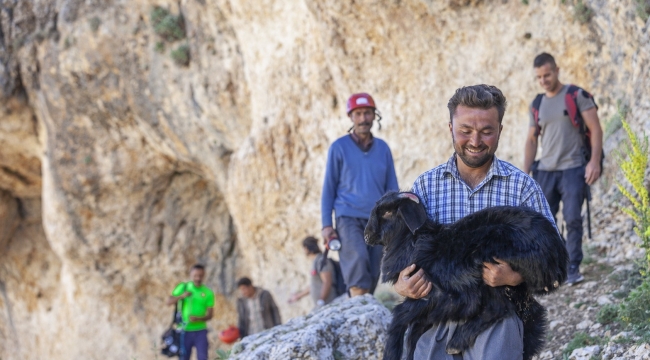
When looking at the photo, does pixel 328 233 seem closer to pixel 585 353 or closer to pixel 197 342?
pixel 585 353

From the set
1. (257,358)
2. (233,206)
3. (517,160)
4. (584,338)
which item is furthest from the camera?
(233,206)

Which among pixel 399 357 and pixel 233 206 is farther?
pixel 233 206

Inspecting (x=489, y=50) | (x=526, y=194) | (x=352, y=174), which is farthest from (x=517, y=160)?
(x=526, y=194)

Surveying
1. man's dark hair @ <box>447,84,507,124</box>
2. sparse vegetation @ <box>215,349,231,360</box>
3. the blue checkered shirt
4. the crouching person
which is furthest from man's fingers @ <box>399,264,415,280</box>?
the crouching person

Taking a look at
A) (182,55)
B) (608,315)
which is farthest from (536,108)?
(182,55)

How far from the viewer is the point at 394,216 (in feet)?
8.91

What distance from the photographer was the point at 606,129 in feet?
24.0

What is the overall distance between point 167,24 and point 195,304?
21.4 feet

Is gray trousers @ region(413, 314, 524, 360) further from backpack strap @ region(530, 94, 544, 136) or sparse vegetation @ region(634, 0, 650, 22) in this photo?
sparse vegetation @ region(634, 0, 650, 22)

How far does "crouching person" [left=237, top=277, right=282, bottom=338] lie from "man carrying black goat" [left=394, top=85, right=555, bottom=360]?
5.83 metres

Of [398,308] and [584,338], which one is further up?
[398,308]

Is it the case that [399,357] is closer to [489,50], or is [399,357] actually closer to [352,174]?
[352,174]

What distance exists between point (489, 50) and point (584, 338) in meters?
5.38

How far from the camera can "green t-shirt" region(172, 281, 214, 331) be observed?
8.76 metres
